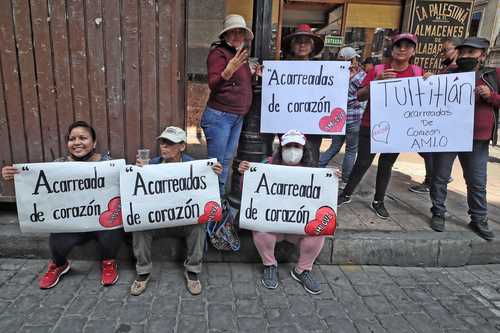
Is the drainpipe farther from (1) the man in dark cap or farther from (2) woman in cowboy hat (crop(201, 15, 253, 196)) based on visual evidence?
(1) the man in dark cap

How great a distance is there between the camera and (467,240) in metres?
3.35

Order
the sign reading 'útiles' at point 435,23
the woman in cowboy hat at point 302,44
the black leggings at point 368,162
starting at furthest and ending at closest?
1. the sign reading 'útiles' at point 435,23
2. the black leggings at point 368,162
3. the woman in cowboy hat at point 302,44

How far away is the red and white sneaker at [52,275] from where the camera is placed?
2.70m

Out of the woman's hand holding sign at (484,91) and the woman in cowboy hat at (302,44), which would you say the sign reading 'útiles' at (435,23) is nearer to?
the woman's hand holding sign at (484,91)

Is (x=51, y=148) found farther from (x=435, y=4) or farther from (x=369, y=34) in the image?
(x=435, y=4)


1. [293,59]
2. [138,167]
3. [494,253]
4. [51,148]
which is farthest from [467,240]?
[51,148]

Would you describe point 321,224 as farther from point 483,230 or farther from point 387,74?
point 483,230

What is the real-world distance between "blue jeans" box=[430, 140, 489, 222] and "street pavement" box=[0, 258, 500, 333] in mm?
655

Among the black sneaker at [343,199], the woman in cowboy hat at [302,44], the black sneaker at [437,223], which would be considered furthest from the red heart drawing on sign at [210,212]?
the black sneaker at [437,223]

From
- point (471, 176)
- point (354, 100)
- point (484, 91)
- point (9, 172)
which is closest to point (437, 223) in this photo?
point (471, 176)

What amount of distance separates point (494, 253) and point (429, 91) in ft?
5.57

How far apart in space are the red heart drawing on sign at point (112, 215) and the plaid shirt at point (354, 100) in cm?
286

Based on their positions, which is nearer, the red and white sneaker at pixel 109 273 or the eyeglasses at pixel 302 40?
the red and white sneaker at pixel 109 273

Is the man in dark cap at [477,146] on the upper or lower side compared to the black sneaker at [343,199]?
upper
